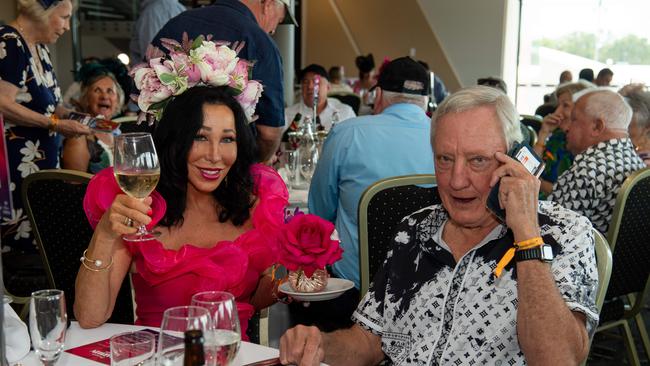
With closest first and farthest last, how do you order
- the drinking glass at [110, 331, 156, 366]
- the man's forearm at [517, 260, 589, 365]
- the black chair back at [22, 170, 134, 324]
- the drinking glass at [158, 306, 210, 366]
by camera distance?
the drinking glass at [158, 306, 210, 366] → the drinking glass at [110, 331, 156, 366] → the man's forearm at [517, 260, 589, 365] → the black chair back at [22, 170, 134, 324]

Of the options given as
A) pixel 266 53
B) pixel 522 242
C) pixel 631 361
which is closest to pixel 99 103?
pixel 266 53

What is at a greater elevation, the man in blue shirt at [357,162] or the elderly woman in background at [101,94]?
the elderly woman in background at [101,94]

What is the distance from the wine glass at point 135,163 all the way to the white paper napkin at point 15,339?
0.40 metres

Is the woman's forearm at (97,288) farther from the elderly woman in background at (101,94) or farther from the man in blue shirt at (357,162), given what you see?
the elderly woman in background at (101,94)

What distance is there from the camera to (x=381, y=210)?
8.32 ft

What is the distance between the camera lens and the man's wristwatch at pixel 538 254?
1.69 meters

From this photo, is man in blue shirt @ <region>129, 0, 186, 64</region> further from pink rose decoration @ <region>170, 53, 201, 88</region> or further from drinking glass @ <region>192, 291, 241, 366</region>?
drinking glass @ <region>192, 291, 241, 366</region>

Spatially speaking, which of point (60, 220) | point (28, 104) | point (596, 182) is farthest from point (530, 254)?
point (28, 104)

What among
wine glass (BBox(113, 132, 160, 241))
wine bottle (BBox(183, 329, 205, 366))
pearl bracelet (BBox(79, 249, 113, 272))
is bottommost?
pearl bracelet (BBox(79, 249, 113, 272))

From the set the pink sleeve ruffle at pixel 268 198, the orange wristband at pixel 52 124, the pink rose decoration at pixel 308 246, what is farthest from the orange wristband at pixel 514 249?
the orange wristband at pixel 52 124

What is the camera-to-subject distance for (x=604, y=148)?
11.7ft

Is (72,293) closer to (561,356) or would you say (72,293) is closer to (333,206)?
(333,206)

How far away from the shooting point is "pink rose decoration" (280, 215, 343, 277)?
1920mm

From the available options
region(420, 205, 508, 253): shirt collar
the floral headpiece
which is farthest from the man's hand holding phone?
the floral headpiece
